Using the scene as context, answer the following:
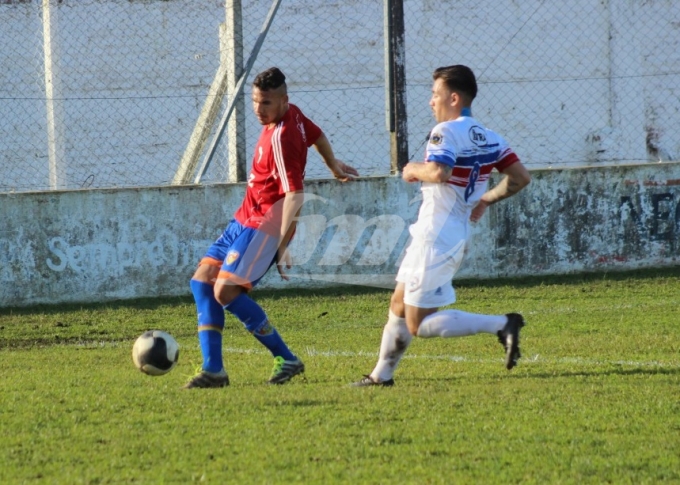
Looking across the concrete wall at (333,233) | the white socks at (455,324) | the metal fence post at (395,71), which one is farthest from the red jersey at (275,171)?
the metal fence post at (395,71)

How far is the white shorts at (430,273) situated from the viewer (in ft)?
19.8

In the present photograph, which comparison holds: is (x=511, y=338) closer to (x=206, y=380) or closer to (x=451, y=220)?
(x=451, y=220)

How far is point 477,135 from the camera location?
19.7 ft

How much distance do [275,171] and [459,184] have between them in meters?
1.12

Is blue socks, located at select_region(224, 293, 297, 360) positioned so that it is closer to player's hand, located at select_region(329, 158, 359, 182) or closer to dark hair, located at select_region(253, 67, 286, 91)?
player's hand, located at select_region(329, 158, 359, 182)

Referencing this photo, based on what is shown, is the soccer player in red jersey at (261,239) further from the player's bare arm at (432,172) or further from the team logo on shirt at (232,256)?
the player's bare arm at (432,172)

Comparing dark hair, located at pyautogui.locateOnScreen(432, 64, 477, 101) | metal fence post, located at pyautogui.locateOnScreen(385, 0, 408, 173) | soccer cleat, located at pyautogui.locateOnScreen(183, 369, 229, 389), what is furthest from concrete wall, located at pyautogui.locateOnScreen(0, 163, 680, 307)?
dark hair, located at pyautogui.locateOnScreen(432, 64, 477, 101)

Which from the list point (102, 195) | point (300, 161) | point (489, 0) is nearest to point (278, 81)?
point (300, 161)

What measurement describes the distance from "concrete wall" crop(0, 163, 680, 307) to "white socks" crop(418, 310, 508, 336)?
211 inches

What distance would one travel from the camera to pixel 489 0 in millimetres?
19547

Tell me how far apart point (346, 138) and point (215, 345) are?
12.1 m

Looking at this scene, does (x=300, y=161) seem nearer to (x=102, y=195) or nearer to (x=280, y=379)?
(x=280, y=379)

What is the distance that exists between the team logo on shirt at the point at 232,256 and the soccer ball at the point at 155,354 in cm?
57

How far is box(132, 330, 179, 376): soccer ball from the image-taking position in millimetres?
6477
